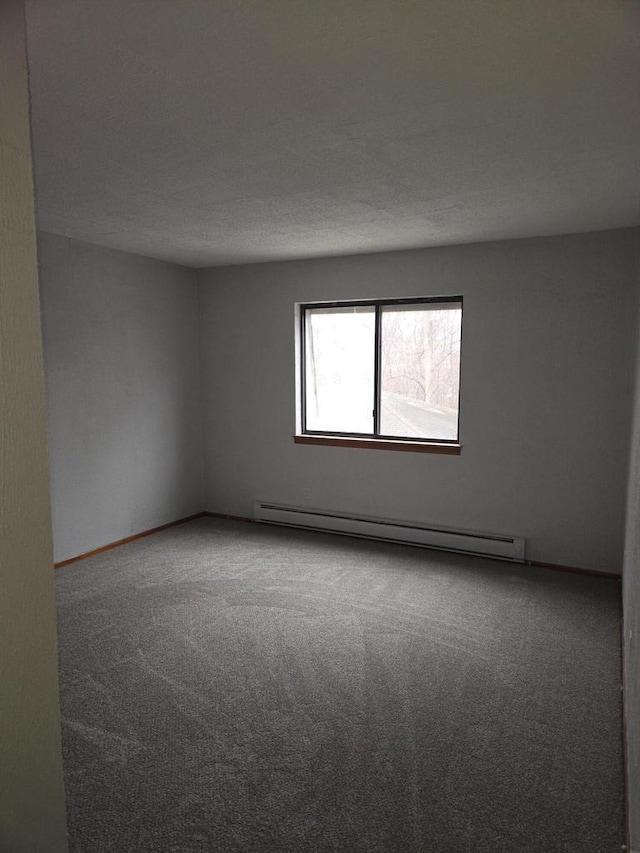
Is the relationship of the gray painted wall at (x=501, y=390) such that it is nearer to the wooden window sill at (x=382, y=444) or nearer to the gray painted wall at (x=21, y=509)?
the wooden window sill at (x=382, y=444)

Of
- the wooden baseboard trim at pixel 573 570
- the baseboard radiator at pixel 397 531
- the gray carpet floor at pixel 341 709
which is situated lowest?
the gray carpet floor at pixel 341 709

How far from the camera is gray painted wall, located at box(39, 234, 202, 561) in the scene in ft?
14.2

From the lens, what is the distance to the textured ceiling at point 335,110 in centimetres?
147

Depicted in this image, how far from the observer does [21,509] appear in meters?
1.08

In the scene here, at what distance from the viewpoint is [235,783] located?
213 cm

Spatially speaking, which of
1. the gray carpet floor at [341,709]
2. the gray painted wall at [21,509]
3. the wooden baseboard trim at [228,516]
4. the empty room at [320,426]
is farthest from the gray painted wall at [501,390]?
the gray painted wall at [21,509]

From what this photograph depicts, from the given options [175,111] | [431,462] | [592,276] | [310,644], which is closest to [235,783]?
[310,644]

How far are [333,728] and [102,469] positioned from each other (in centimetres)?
303

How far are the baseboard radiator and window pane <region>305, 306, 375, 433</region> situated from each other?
2.61 ft

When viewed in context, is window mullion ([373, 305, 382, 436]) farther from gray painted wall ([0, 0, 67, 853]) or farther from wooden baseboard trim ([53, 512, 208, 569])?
gray painted wall ([0, 0, 67, 853])

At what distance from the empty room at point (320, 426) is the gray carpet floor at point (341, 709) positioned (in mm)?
16

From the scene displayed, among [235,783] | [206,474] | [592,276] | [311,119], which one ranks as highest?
[311,119]

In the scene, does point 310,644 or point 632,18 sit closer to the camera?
point 632,18

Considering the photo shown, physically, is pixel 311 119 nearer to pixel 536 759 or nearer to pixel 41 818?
pixel 41 818
